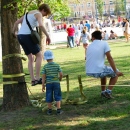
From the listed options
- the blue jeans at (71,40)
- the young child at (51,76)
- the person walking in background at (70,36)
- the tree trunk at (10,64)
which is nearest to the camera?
the young child at (51,76)

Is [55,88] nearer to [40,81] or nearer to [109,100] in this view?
[40,81]

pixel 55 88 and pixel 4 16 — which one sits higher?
pixel 4 16

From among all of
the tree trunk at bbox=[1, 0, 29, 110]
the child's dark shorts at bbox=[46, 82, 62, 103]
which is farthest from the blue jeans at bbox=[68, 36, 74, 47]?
the child's dark shorts at bbox=[46, 82, 62, 103]

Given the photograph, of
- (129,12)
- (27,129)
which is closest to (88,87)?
(27,129)

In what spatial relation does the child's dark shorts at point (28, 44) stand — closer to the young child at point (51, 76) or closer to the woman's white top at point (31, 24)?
the woman's white top at point (31, 24)

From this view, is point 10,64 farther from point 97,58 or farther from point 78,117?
point 78,117

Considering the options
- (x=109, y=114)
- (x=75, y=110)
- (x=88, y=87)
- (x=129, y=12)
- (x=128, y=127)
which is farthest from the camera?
(x=129, y=12)

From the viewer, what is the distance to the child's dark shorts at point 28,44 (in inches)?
305

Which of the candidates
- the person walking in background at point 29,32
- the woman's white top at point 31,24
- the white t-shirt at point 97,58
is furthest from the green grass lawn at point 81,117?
the woman's white top at point 31,24

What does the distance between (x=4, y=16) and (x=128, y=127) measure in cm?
348

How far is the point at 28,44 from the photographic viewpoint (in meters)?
7.80

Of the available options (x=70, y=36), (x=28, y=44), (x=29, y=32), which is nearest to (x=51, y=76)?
(x=28, y=44)

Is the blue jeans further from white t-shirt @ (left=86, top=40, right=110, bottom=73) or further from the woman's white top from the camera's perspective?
the woman's white top

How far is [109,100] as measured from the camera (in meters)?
8.32
